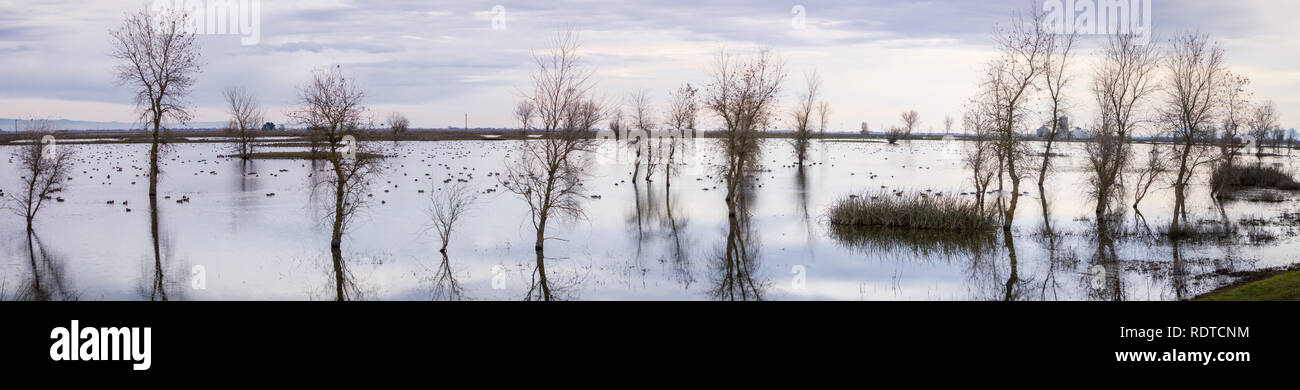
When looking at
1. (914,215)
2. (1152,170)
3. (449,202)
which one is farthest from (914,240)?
(1152,170)

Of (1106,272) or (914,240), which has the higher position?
(914,240)

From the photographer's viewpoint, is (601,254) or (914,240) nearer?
(601,254)

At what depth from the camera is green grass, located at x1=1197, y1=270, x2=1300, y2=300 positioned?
1645 centimetres

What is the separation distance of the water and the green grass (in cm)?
96

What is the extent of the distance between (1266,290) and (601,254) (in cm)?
1585

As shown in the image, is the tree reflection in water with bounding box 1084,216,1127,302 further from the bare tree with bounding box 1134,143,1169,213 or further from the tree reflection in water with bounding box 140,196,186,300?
the tree reflection in water with bounding box 140,196,186,300

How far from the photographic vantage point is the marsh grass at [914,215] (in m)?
30.8

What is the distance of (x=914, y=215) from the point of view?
1232 inches

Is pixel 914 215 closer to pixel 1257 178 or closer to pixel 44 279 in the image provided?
pixel 44 279

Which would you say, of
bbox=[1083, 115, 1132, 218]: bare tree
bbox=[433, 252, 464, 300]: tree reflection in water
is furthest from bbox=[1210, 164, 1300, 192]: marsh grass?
bbox=[433, 252, 464, 300]: tree reflection in water

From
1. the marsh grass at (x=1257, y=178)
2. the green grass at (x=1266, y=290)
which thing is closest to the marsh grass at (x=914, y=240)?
the green grass at (x=1266, y=290)
